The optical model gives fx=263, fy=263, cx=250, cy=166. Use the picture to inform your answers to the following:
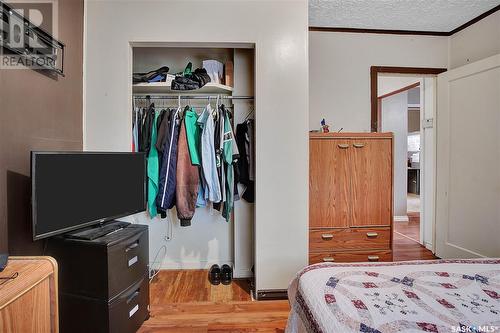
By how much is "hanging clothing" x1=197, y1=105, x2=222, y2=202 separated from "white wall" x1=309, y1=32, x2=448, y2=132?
1163 millimetres

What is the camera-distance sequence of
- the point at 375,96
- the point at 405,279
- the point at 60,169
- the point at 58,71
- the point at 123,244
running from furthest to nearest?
the point at 375,96 → the point at 58,71 → the point at 123,244 → the point at 60,169 → the point at 405,279

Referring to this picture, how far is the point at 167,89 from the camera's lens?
7.64ft

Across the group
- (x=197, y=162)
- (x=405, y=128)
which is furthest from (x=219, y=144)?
(x=405, y=128)

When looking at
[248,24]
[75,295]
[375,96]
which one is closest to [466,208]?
[375,96]

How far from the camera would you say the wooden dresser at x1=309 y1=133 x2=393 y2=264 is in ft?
7.39

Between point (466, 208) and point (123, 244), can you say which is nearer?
point (123, 244)

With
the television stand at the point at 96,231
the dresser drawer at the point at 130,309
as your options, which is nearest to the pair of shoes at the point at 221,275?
the dresser drawer at the point at 130,309

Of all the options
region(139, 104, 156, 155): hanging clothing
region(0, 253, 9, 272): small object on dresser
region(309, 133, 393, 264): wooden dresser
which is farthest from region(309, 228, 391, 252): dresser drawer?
region(0, 253, 9, 272): small object on dresser

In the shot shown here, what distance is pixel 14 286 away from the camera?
929 millimetres

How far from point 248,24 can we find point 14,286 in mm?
2106

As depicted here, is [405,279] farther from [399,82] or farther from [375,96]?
[399,82]

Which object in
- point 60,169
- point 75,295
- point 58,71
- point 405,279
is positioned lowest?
point 75,295

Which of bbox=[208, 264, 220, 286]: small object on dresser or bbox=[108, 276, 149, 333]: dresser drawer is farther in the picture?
bbox=[208, 264, 220, 286]: small object on dresser
